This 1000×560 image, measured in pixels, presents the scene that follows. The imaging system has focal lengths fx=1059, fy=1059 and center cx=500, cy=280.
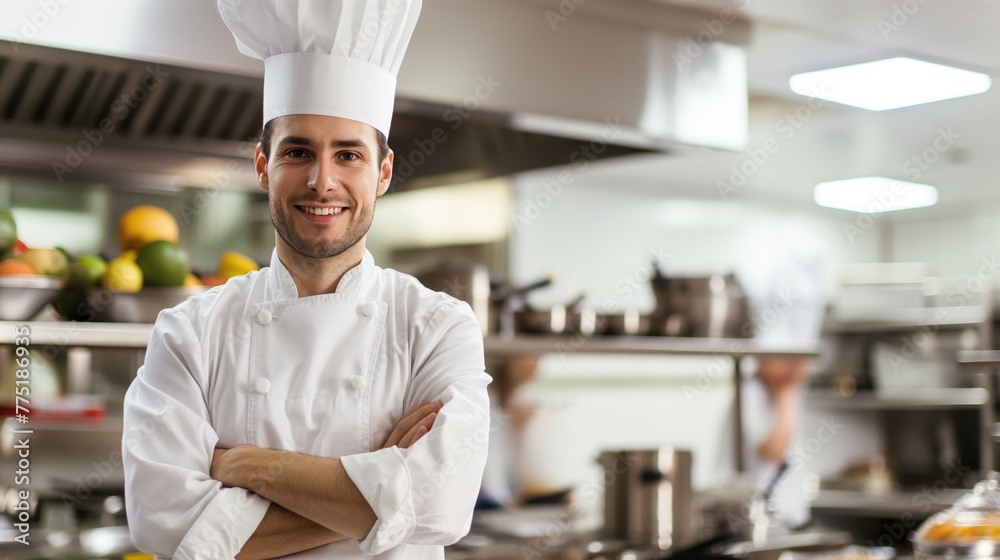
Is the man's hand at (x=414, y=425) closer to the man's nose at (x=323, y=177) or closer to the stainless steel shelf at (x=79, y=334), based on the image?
the man's nose at (x=323, y=177)

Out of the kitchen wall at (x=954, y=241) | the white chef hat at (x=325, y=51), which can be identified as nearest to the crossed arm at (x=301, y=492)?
the white chef hat at (x=325, y=51)

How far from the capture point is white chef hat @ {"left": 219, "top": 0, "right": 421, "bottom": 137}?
4.81 ft

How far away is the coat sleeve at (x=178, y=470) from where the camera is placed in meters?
1.37

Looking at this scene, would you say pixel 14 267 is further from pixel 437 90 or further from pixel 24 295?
pixel 437 90

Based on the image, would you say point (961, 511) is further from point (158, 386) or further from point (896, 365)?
point (896, 365)

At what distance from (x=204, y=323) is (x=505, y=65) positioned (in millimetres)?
1353

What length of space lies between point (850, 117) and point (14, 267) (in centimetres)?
404

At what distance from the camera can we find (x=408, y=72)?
246cm

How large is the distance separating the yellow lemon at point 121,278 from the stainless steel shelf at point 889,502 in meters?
5.20

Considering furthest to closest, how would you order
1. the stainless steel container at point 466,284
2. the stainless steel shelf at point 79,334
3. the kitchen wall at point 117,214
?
the kitchen wall at point 117,214 < the stainless steel container at point 466,284 < the stainless steel shelf at point 79,334

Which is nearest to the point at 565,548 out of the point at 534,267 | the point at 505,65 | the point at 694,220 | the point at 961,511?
the point at 961,511

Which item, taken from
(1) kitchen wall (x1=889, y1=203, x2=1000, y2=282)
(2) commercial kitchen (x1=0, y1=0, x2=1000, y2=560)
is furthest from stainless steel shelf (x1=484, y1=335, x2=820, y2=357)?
(1) kitchen wall (x1=889, y1=203, x2=1000, y2=282)

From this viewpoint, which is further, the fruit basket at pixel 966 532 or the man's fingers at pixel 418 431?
the fruit basket at pixel 966 532

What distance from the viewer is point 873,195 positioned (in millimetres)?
7012
